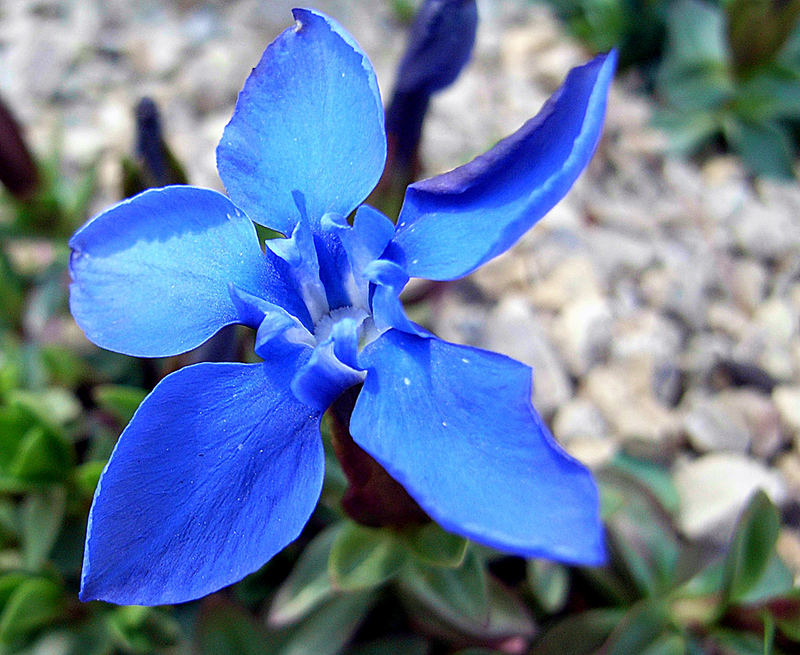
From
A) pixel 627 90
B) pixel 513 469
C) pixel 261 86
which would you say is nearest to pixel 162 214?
pixel 261 86

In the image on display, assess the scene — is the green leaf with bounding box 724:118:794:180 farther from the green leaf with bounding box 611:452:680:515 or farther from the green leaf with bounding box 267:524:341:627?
the green leaf with bounding box 267:524:341:627

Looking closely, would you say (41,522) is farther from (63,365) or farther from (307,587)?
(307,587)

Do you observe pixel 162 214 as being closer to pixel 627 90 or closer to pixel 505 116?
pixel 505 116

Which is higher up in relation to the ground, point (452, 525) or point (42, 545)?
point (452, 525)

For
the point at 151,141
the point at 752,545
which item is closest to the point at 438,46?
the point at 151,141

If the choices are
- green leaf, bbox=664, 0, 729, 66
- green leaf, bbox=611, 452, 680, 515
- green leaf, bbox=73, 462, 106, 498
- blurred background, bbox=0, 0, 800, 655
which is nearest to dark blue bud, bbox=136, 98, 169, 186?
blurred background, bbox=0, 0, 800, 655
